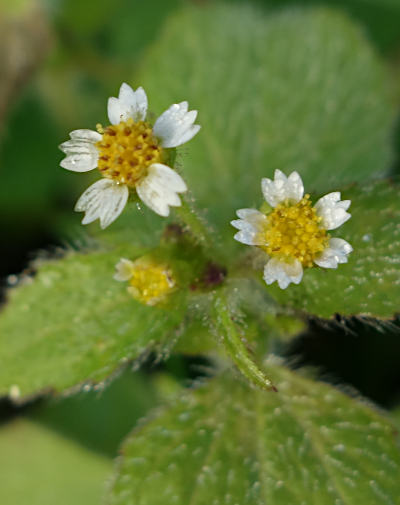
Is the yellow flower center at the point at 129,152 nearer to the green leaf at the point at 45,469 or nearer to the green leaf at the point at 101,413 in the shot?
the green leaf at the point at 101,413

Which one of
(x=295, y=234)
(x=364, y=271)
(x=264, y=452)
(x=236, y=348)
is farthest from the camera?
(x=264, y=452)

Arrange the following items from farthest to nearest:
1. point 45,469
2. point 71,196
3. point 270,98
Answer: point 71,196
point 45,469
point 270,98

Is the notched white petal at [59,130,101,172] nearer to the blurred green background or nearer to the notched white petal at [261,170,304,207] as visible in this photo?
the notched white petal at [261,170,304,207]

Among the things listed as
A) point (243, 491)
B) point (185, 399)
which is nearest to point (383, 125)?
point (185, 399)

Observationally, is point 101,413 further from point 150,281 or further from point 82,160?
point 82,160

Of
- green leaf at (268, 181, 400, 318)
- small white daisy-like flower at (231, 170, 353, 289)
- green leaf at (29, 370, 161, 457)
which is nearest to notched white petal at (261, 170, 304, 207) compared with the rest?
small white daisy-like flower at (231, 170, 353, 289)

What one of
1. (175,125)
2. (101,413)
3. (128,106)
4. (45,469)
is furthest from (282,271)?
(45,469)
